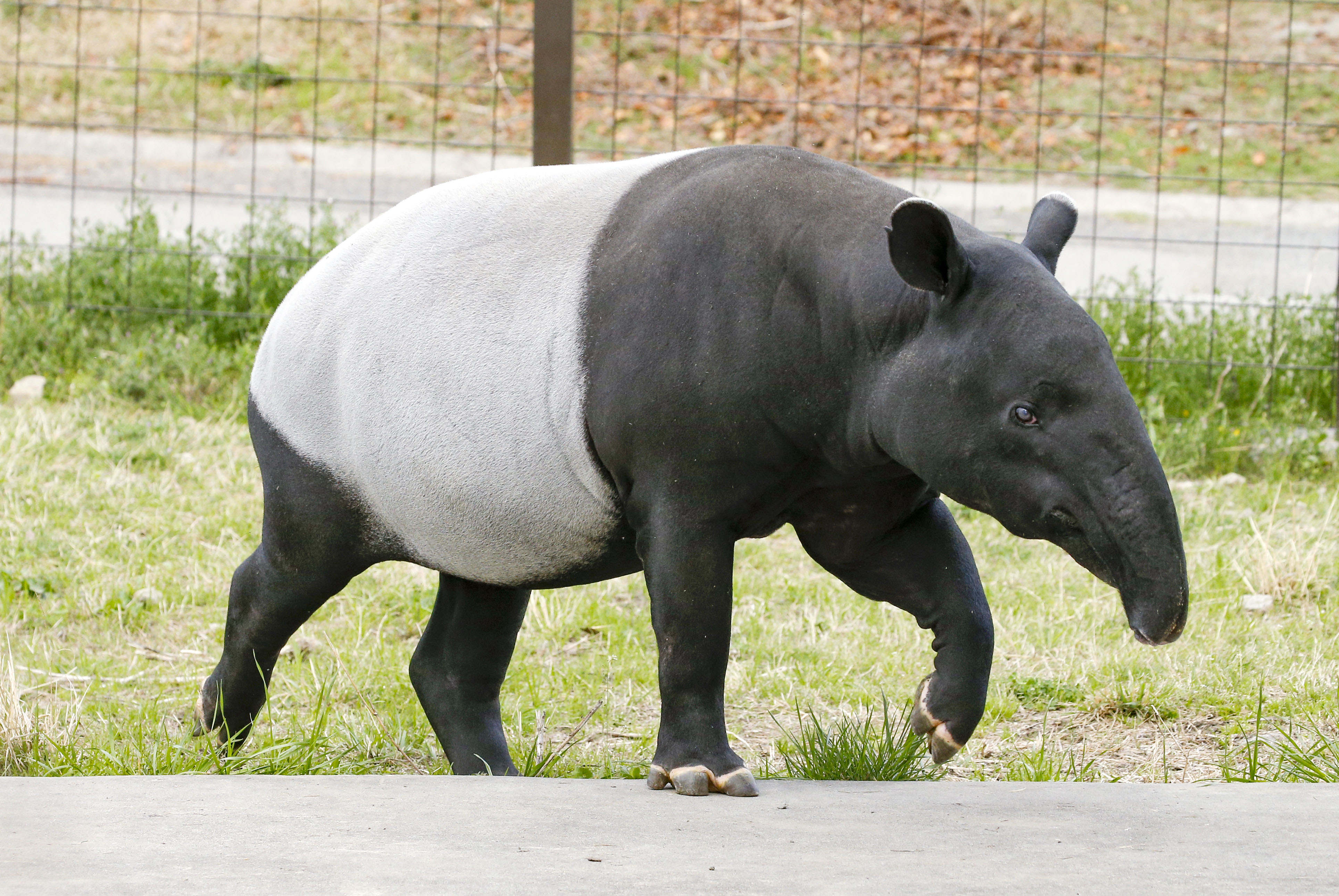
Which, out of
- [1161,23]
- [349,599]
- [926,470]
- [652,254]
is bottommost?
[349,599]

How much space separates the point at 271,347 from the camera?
3.26 meters

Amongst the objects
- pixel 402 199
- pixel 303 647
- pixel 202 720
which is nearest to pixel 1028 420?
pixel 202 720

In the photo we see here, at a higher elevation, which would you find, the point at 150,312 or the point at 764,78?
the point at 764,78

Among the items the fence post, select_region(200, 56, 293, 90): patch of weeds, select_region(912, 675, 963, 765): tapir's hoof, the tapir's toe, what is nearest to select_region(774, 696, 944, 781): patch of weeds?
select_region(912, 675, 963, 765): tapir's hoof

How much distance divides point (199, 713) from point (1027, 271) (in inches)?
82.3

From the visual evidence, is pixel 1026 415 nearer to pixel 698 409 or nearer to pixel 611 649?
pixel 698 409

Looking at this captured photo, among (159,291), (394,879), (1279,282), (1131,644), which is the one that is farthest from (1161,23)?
(394,879)

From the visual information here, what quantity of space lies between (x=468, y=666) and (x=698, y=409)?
1.07 meters

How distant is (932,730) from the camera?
2.87 metres

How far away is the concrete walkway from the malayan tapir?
0.18m

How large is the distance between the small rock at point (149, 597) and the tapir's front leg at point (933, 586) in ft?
7.73

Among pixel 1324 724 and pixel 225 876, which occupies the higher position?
pixel 225 876

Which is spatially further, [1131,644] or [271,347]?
[1131,644]

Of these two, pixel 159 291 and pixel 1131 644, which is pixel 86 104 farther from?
pixel 1131 644
